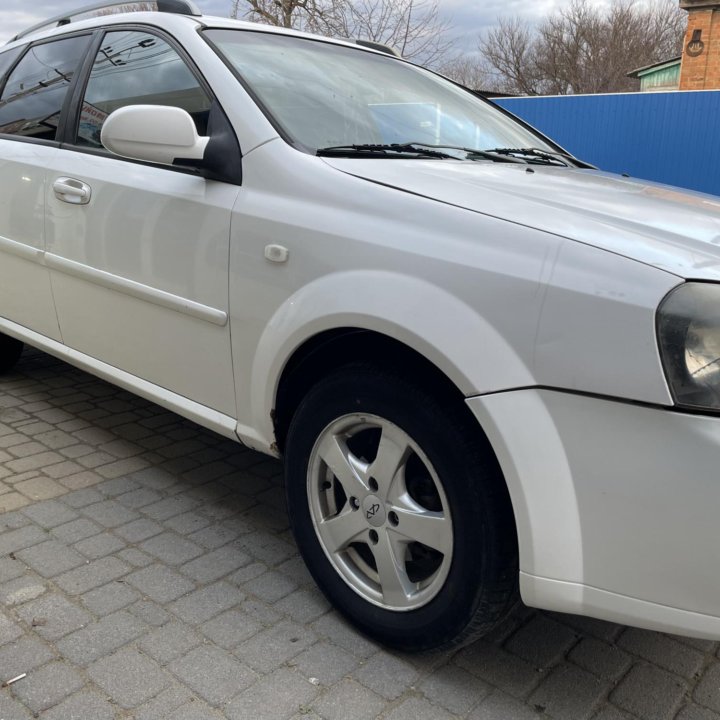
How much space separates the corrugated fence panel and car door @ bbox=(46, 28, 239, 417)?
9.31m

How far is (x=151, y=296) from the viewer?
261cm

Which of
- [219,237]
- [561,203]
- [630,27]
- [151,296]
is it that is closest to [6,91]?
[151,296]

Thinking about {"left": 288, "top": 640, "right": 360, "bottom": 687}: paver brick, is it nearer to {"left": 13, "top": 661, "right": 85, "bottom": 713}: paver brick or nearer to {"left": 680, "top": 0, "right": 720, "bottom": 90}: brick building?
{"left": 13, "top": 661, "right": 85, "bottom": 713}: paver brick

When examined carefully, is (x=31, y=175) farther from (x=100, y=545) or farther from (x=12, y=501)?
(x=100, y=545)

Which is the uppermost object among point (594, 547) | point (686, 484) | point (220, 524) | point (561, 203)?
point (561, 203)

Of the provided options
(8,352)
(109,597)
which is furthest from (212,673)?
(8,352)

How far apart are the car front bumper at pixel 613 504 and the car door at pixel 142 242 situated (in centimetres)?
112

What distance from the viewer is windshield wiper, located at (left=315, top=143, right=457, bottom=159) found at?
7.44ft

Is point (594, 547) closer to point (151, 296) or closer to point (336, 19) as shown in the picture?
point (151, 296)

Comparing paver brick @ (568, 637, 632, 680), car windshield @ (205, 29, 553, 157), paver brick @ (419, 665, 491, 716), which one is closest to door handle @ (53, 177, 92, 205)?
car windshield @ (205, 29, 553, 157)

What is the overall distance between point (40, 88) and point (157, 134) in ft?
5.35

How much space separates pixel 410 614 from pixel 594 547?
2.04 feet

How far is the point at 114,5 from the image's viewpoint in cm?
344

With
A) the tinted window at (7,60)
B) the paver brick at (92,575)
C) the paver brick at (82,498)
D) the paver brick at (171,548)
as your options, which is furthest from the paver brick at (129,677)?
the tinted window at (7,60)
